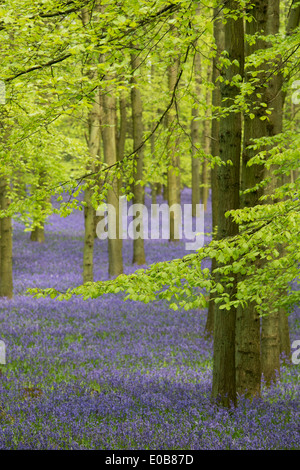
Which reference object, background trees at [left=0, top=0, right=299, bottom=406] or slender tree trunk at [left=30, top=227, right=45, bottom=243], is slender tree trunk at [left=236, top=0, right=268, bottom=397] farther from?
slender tree trunk at [left=30, top=227, right=45, bottom=243]

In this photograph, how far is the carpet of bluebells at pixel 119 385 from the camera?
625cm

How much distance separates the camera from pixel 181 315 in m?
16.6

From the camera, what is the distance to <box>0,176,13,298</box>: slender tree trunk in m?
16.2

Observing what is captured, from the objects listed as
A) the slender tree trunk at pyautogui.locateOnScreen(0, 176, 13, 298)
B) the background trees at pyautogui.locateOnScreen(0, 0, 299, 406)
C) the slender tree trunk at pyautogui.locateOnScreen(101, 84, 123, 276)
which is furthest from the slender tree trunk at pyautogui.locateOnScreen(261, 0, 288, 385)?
the slender tree trunk at pyautogui.locateOnScreen(101, 84, 123, 276)

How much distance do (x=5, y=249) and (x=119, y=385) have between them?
8.93 metres

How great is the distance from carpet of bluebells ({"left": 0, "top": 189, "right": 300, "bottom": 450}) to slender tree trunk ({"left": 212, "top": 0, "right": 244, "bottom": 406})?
1.37 ft

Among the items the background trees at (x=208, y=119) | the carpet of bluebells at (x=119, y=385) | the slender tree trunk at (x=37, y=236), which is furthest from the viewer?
the slender tree trunk at (x=37, y=236)

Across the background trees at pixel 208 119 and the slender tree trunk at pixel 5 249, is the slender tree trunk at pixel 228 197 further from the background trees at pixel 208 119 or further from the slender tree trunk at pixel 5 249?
the slender tree trunk at pixel 5 249

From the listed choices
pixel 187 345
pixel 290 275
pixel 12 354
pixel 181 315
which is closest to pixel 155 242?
pixel 181 315

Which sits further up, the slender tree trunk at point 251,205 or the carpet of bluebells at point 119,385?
the slender tree trunk at point 251,205

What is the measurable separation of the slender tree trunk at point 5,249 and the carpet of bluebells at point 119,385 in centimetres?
59

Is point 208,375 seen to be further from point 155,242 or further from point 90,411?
point 155,242

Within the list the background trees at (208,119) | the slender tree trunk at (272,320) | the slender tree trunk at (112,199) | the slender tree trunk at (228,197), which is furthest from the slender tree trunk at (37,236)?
the slender tree trunk at (228,197)
